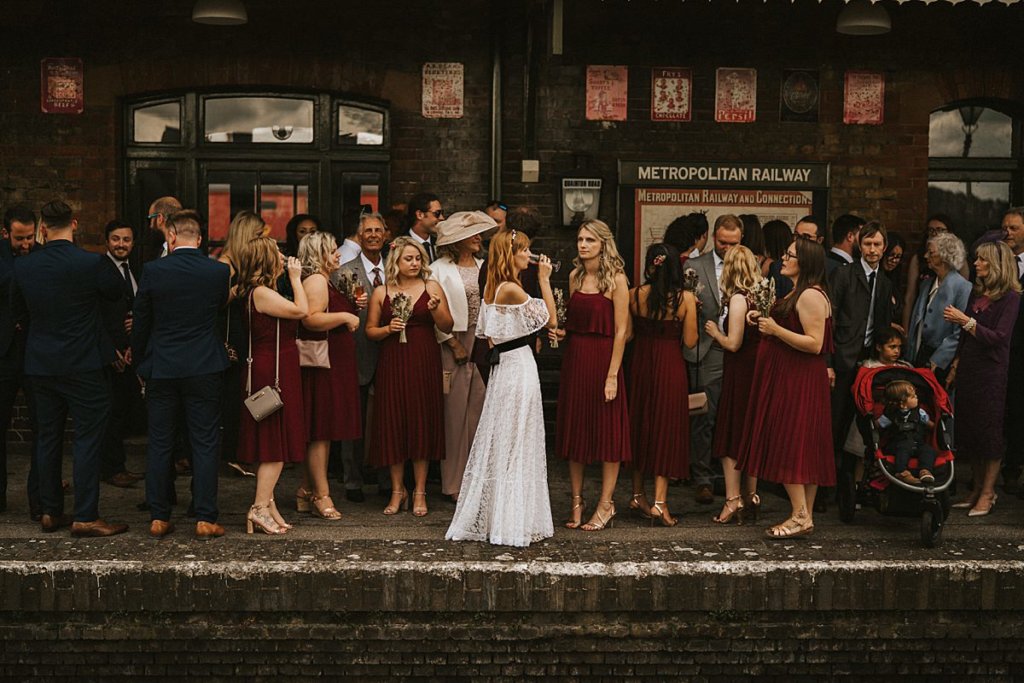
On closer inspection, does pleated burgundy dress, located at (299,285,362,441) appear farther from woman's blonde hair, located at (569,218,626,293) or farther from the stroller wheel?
the stroller wheel

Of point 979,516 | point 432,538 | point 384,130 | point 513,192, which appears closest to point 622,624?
point 432,538

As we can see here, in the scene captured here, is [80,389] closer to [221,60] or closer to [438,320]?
[438,320]

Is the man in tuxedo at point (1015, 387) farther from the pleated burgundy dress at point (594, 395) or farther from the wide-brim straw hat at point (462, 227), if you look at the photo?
the wide-brim straw hat at point (462, 227)

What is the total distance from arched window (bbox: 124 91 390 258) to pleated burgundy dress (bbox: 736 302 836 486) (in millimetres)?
4624

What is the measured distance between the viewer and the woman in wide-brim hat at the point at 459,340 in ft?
24.7

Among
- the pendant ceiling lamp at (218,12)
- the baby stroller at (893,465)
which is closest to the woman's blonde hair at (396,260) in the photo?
the baby stroller at (893,465)

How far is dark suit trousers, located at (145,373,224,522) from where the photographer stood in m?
6.68

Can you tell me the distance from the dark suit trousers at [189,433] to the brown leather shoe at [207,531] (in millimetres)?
37

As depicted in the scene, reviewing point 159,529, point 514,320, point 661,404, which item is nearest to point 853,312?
point 661,404

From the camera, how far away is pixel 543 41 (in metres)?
10.1

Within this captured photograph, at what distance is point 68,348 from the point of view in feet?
22.2

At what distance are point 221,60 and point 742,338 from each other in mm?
5355

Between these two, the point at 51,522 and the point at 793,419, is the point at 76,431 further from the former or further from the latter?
the point at 793,419

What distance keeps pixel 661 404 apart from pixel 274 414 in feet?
7.85
